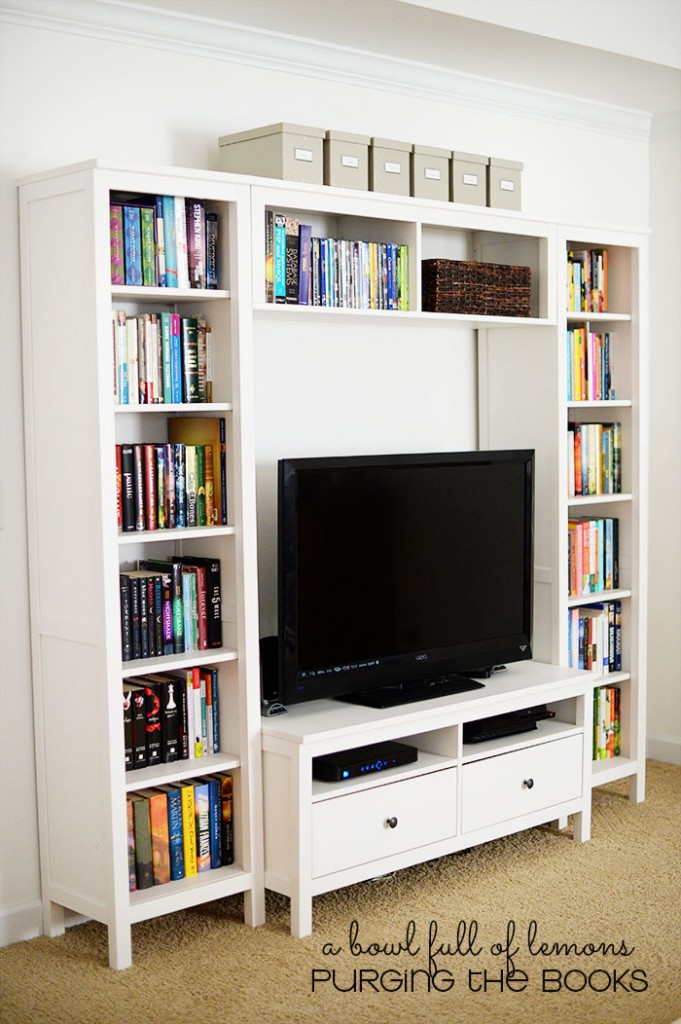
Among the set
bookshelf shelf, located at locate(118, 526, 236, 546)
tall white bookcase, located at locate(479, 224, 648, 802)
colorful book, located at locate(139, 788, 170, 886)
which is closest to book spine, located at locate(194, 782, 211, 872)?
colorful book, located at locate(139, 788, 170, 886)

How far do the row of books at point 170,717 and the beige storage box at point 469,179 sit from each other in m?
1.67

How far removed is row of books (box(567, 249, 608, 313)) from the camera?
4211 mm

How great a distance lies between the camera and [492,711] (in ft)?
12.2

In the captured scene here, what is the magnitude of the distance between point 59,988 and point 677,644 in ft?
9.46

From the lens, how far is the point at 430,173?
3680 mm

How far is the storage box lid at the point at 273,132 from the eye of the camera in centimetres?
329

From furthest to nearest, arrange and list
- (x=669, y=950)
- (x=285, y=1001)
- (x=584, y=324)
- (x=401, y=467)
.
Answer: (x=584, y=324) < (x=401, y=467) < (x=669, y=950) < (x=285, y=1001)

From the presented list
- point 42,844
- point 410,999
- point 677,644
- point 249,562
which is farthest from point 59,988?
point 677,644

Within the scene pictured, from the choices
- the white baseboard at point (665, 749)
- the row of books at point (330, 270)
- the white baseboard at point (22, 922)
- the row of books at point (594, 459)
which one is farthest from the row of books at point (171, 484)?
the white baseboard at point (665, 749)

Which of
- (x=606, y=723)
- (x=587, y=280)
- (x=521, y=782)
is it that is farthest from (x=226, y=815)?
(x=587, y=280)

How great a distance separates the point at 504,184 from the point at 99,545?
186 centimetres

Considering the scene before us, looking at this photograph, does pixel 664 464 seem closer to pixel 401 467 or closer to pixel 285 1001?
pixel 401 467

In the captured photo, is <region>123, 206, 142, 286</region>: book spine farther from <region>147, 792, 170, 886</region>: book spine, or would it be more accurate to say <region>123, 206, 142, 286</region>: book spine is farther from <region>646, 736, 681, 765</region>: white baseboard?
<region>646, 736, 681, 765</region>: white baseboard

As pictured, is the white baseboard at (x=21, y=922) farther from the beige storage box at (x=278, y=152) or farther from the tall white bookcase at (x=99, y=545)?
the beige storage box at (x=278, y=152)
